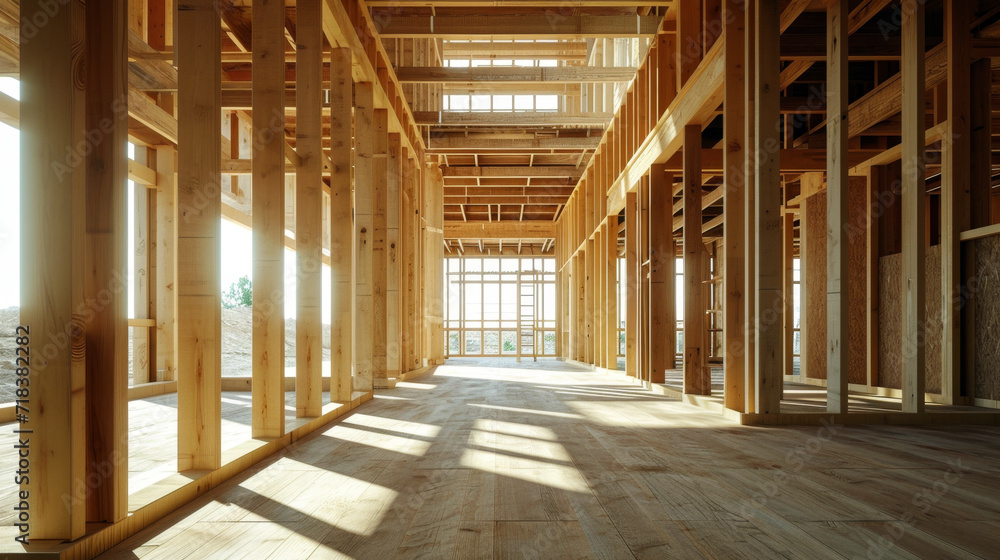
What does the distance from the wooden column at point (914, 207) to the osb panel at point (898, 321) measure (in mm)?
1768

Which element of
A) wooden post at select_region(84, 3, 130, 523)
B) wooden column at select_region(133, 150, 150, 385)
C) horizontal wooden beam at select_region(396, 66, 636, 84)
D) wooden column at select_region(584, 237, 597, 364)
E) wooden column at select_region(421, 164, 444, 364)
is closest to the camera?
wooden post at select_region(84, 3, 130, 523)

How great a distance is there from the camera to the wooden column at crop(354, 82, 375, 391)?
6.57m

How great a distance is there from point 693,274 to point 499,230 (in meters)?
13.4

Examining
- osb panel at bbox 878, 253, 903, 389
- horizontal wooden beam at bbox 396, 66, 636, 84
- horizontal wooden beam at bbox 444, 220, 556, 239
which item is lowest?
osb panel at bbox 878, 253, 903, 389

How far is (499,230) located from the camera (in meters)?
19.6

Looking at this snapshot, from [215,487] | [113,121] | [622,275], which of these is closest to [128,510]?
[215,487]

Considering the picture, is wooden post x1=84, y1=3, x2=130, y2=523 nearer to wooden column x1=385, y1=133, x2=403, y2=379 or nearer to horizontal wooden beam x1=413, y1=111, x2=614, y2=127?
wooden column x1=385, y1=133, x2=403, y2=379

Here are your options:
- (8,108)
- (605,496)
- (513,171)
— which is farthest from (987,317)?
(513,171)

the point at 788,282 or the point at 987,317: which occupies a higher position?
the point at 788,282

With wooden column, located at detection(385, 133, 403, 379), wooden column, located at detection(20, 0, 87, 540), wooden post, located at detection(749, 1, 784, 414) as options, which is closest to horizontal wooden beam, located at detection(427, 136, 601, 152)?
wooden column, located at detection(385, 133, 403, 379)

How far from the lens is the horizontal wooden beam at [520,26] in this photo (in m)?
7.76

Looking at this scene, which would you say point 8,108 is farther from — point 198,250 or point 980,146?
point 980,146

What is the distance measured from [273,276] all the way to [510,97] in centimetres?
1249

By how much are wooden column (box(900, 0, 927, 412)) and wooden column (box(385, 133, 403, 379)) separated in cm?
529
